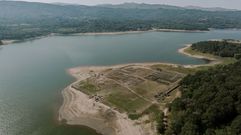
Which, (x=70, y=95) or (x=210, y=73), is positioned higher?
(x=210, y=73)

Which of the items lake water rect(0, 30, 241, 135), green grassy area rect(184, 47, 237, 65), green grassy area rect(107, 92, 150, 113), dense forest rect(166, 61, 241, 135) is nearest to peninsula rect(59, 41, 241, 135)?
green grassy area rect(107, 92, 150, 113)

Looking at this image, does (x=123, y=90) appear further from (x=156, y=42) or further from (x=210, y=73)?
(x=156, y=42)

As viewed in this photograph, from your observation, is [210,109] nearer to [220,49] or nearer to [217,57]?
[217,57]

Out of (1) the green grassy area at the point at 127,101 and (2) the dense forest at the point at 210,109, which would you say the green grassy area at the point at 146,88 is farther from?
(2) the dense forest at the point at 210,109

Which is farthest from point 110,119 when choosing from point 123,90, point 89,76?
point 89,76

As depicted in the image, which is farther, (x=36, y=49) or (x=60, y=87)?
(x=36, y=49)
